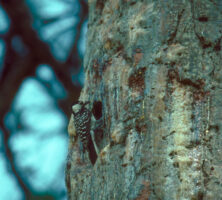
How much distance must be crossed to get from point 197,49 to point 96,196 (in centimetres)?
62

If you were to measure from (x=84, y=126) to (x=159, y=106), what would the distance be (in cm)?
50

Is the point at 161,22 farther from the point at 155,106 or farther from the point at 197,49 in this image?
the point at 155,106

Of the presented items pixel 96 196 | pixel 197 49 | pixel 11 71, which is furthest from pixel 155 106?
pixel 11 71

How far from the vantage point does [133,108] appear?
1.80 metres

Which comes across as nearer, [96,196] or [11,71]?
[96,196]

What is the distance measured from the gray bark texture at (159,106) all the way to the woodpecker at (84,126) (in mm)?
53

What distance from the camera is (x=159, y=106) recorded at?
1.73 meters

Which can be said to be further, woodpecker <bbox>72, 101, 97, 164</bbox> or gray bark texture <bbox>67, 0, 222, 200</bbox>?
woodpecker <bbox>72, 101, 97, 164</bbox>

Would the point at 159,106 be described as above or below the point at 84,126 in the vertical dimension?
above

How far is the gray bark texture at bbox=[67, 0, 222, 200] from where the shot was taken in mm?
1628

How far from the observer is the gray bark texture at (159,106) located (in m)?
1.63

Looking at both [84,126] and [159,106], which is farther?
[84,126]

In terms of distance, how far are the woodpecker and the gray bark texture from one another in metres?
0.05

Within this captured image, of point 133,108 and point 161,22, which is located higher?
point 161,22
